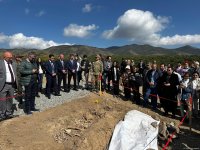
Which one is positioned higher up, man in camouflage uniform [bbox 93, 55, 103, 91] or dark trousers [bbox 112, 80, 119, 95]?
man in camouflage uniform [bbox 93, 55, 103, 91]

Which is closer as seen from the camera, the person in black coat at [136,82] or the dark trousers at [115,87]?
the person in black coat at [136,82]

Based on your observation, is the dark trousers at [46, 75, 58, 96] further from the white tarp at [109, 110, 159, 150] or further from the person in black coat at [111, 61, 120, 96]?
the white tarp at [109, 110, 159, 150]

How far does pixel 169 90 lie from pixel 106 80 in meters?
5.34

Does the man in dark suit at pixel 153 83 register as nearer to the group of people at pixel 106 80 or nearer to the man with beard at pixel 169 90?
the group of people at pixel 106 80

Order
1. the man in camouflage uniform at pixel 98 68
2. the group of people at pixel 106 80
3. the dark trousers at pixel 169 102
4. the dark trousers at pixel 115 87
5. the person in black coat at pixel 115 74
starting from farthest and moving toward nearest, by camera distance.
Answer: the dark trousers at pixel 115 87 < the person in black coat at pixel 115 74 < the man in camouflage uniform at pixel 98 68 < the dark trousers at pixel 169 102 < the group of people at pixel 106 80

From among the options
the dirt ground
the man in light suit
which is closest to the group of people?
the man in light suit

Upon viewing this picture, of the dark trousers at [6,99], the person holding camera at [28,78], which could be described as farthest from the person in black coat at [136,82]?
the dark trousers at [6,99]

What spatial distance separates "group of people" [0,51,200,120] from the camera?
36.3 feet

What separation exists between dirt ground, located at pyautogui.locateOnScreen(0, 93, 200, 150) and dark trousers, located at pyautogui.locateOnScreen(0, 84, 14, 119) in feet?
1.32

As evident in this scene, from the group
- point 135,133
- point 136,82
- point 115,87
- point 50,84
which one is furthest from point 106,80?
point 135,133

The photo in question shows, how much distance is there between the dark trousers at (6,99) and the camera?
10.7 meters

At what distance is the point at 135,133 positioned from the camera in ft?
37.1

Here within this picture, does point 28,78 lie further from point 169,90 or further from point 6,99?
point 169,90

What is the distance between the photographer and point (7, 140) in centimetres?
970
